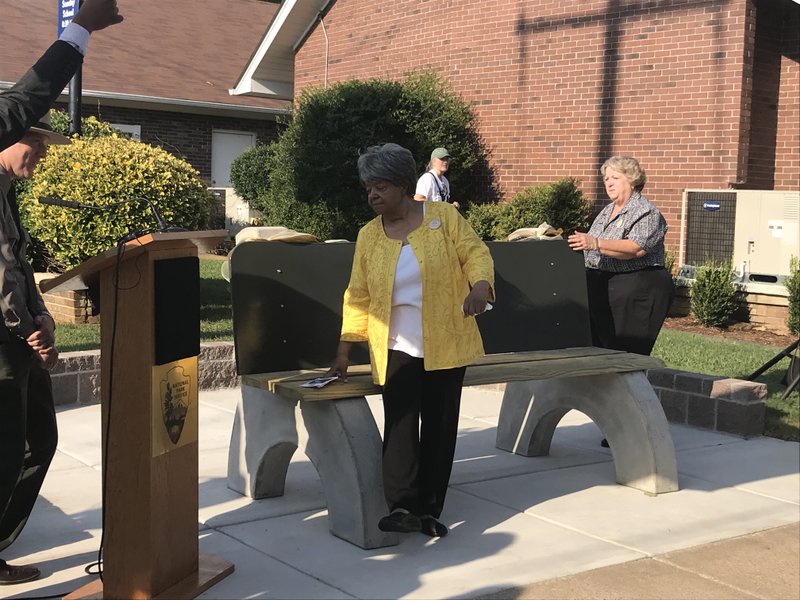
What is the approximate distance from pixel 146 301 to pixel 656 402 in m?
3.57

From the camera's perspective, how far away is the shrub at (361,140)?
55.1 feet

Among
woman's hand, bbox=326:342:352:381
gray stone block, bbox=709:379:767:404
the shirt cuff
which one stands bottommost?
gray stone block, bbox=709:379:767:404

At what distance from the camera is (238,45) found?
91.1ft

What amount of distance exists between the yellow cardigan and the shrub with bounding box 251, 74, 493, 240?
11.6 m

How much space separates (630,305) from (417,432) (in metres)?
2.41

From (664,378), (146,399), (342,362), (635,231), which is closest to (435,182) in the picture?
(664,378)

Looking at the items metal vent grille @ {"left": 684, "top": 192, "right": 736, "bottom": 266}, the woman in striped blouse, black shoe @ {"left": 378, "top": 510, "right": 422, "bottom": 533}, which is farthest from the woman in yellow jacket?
metal vent grille @ {"left": 684, "top": 192, "right": 736, "bottom": 266}

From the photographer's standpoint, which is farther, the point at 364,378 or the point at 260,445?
the point at 260,445

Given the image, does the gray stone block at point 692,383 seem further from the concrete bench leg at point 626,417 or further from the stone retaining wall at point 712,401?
the concrete bench leg at point 626,417

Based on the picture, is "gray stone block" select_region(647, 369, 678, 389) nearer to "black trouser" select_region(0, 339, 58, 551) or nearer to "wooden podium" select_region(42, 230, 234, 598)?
"wooden podium" select_region(42, 230, 234, 598)

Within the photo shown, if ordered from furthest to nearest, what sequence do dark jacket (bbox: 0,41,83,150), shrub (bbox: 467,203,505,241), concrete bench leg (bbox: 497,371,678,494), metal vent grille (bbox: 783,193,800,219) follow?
shrub (bbox: 467,203,505,241) < metal vent grille (bbox: 783,193,800,219) < concrete bench leg (bbox: 497,371,678,494) < dark jacket (bbox: 0,41,83,150)

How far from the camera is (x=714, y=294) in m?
12.6

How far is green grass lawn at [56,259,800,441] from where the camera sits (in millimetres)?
8219

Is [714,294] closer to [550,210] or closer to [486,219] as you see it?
[550,210]
